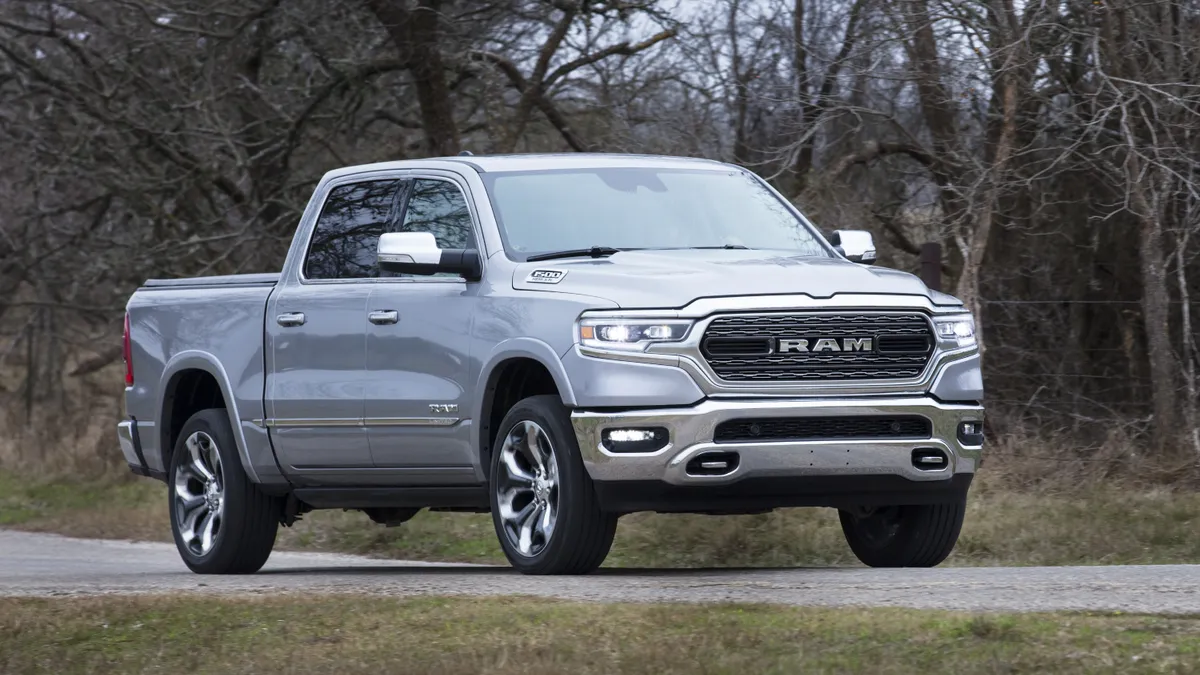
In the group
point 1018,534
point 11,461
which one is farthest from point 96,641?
point 11,461

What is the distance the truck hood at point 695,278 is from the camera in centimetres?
799

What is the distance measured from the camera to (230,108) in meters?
20.4

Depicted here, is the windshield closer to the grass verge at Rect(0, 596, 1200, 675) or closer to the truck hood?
the truck hood

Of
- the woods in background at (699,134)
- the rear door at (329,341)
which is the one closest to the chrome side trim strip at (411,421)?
the rear door at (329,341)

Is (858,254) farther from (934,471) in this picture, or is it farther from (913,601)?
(913,601)

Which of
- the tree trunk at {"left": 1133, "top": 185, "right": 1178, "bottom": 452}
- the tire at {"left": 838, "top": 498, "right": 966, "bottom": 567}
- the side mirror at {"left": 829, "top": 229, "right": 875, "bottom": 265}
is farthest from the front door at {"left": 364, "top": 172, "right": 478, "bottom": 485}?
the tree trunk at {"left": 1133, "top": 185, "right": 1178, "bottom": 452}

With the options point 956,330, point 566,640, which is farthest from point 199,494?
point 566,640

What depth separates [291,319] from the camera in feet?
32.1

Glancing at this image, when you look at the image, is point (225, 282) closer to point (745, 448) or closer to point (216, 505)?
point (216, 505)

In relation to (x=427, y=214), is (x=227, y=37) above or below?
above

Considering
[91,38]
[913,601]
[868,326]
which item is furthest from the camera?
[91,38]

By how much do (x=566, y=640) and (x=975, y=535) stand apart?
5523 mm

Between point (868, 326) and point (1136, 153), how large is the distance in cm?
584

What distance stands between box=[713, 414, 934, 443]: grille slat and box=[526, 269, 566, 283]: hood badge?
3.26 feet
